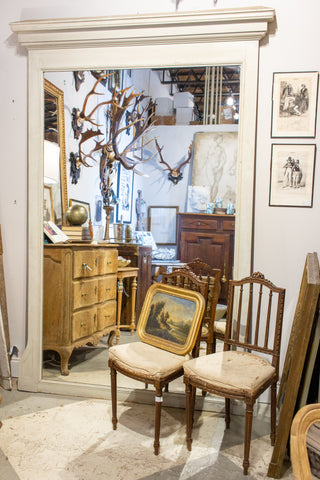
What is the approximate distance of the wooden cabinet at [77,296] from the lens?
10.9 feet

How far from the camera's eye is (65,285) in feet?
10.9

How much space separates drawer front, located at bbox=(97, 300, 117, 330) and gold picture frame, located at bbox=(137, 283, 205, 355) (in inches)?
23.6

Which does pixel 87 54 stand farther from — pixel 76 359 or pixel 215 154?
pixel 76 359

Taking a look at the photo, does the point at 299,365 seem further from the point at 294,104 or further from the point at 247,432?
the point at 294,104

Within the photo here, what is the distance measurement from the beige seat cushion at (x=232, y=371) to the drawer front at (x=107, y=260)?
49.1 inches

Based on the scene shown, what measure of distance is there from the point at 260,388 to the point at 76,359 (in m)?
1.64

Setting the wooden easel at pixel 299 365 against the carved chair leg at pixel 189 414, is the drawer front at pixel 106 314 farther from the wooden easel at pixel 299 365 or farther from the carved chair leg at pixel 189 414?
the wooden easel at pixel 299 365

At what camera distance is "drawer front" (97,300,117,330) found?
3477 mm

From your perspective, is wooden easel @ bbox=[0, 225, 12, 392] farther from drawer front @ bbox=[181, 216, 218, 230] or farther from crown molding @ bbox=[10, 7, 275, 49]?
crown molding @ bbox=[10, 7, 275, 49]

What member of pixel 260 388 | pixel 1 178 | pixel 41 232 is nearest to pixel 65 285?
pixel 41 232

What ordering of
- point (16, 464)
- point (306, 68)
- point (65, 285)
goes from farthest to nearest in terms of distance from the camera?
point (65, 285) → point (306, 68) → point (16, 464)

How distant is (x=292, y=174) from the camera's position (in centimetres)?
293

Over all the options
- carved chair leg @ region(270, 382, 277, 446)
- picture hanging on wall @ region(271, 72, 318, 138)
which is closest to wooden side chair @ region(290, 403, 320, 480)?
carved chair leg @ region(270, 382, 277, 446)

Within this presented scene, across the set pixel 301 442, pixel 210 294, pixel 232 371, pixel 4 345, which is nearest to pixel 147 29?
pixel 210 294
